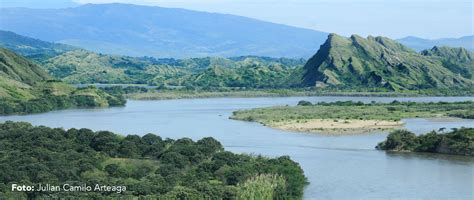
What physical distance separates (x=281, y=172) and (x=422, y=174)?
35.4ft

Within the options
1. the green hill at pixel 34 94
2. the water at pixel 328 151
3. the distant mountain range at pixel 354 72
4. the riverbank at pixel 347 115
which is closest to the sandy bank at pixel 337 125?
the riverbank at pixel 347 115

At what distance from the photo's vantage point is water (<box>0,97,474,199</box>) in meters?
44.7

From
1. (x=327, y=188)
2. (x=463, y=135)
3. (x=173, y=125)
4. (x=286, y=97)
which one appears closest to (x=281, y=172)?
(x=327, y=188)

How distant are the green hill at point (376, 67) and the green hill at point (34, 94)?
51274 millimetres

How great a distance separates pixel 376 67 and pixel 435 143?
105 metres

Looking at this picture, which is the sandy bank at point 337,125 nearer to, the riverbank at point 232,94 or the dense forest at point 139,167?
the dense forest at point 139,167

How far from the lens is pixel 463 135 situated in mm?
58312

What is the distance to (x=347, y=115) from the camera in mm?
87500

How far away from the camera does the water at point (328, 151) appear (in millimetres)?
44688

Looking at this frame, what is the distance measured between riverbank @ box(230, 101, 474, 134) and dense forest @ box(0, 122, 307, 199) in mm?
26520

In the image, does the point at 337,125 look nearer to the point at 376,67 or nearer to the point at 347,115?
the point at 347,115

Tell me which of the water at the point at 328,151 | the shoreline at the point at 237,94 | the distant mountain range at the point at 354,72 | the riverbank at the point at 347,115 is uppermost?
the distant mountain range at the point at 354,72

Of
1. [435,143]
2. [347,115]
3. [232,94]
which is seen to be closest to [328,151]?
[435,143]

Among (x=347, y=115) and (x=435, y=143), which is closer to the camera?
(x=435, y=143)
